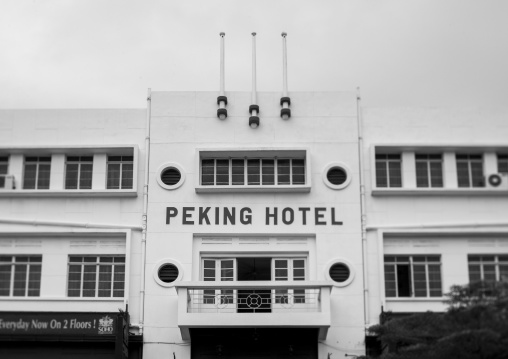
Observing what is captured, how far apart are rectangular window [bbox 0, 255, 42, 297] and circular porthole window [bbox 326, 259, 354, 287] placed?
30.1 feet

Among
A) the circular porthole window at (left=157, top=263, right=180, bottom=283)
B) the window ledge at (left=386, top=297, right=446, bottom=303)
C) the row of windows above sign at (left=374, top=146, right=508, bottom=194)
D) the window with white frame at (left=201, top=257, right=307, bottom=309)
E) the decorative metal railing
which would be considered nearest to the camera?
the decorative metal railing

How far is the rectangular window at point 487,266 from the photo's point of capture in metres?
28.6

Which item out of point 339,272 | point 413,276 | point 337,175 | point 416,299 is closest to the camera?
point 416,299

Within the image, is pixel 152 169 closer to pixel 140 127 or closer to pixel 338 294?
pixel 140 127

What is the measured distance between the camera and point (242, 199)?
2889cm

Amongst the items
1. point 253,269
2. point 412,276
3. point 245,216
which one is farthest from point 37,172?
point 412,276

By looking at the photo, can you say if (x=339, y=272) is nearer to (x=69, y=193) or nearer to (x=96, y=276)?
(x=96, y=276)

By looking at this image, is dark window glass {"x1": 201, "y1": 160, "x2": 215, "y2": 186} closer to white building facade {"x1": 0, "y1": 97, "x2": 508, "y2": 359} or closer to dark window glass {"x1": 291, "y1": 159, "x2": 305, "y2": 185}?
white building facade {"x1": 0, "y1": 97, "x2": 508, "y2": 359}

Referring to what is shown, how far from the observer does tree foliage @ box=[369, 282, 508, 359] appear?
21.5 meters

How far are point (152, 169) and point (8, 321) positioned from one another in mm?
6468

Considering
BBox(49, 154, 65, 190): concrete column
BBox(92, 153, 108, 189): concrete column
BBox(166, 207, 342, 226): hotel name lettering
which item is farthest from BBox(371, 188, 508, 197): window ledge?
BBox(49, 154, 65, 190): concrete column

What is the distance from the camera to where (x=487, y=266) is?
2869cm

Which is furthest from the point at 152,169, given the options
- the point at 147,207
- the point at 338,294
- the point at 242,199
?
the point at 338,294

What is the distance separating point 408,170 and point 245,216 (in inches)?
218
